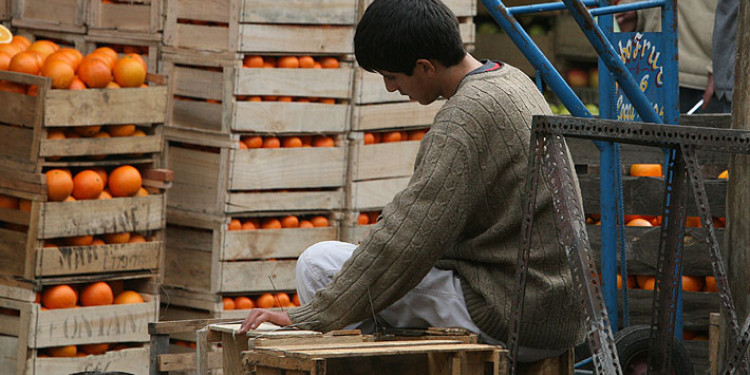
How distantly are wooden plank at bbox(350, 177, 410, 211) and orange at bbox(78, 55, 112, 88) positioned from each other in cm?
143

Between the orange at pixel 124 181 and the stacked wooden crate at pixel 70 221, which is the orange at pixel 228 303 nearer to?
the stacked wooden crate at pixel 70 221

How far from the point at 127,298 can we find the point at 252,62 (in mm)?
1305

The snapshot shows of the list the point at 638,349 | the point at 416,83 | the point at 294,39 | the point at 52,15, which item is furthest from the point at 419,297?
the point at 52,15

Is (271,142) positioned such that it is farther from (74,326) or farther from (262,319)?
(262,319)

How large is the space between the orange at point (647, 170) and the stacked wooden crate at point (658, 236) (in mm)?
97

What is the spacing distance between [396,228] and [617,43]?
1.90m

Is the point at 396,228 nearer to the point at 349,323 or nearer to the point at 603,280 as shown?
the point at 349,323

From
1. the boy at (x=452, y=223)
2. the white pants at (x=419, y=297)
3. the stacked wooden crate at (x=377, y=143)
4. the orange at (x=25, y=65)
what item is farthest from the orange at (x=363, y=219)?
the boy at (x=452, y=223)

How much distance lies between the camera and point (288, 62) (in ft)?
18.5

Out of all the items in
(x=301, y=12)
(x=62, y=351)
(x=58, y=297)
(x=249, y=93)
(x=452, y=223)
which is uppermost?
(x=301, y=12)

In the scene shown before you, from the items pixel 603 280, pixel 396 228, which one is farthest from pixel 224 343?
pixel 603 280

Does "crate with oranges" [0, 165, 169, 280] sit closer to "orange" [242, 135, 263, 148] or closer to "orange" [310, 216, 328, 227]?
"orange" [242, 135, 263, 148]

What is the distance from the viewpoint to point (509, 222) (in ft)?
9.93

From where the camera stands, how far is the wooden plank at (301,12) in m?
5.49
